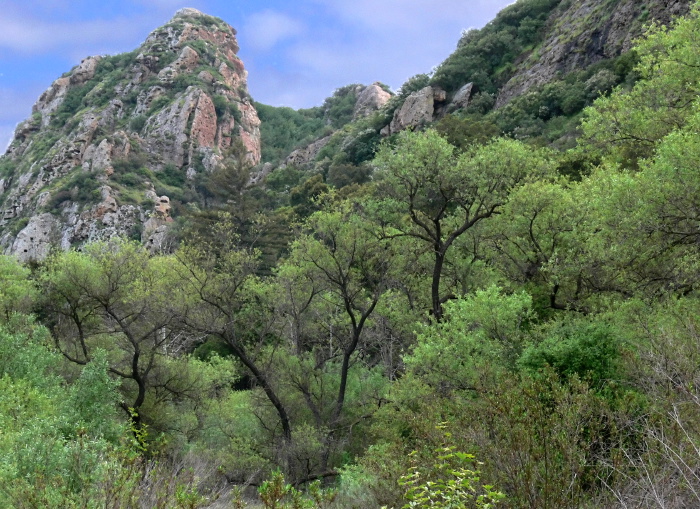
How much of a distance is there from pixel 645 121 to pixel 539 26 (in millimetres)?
54574

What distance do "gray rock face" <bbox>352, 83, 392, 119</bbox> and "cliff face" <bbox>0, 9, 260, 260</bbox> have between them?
23.8 meters

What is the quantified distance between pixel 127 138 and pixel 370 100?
4822 cm

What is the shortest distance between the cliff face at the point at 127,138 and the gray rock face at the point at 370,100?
23.8 m

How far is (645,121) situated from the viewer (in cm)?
1337

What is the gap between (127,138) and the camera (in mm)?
82062

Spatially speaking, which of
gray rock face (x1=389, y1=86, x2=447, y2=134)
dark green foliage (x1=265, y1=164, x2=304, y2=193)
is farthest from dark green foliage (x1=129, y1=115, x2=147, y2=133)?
gray rock face (x1=389, y1=86, x2=447, y2=134)

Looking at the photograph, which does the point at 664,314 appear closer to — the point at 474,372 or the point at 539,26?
the point at 474,372

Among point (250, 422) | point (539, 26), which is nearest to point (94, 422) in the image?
point (250, 422)

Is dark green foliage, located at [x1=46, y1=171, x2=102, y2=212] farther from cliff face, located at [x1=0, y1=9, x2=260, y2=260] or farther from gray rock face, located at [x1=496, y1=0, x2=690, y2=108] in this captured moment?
gray rock face, located at [x1=496, y1=0, x2=690, y2=108]

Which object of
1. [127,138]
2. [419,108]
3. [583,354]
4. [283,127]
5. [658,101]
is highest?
[283,127]

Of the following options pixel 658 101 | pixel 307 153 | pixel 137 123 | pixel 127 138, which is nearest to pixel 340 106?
pixel 307 153

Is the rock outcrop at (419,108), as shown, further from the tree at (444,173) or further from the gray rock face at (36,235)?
the gray rock face at (36,235)

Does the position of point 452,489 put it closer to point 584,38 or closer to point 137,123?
point 584,38

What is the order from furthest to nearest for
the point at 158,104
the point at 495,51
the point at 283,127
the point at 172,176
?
1. the point at 283,127
2. the point at 158,104
3. the point at 172,176
4. the point at 495,51
